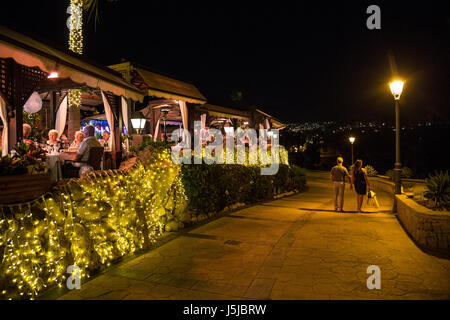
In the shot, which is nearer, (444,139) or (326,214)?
(326,214)

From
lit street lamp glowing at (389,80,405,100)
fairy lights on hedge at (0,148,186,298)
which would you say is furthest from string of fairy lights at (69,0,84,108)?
lit street lamp glowing at (389,80,405,100)

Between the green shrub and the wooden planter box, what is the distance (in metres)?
7.16

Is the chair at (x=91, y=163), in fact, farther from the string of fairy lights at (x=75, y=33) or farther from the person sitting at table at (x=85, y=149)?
the string of fairy lights at (x=75, y=33)

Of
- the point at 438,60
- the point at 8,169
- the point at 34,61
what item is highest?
the point at 438,60

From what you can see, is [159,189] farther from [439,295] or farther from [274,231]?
[439,295]

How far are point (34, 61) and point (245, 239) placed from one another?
491cm

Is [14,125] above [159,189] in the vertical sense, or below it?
above

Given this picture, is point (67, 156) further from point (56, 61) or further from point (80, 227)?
point (80, 227)

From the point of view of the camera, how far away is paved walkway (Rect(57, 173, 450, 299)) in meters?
3.78

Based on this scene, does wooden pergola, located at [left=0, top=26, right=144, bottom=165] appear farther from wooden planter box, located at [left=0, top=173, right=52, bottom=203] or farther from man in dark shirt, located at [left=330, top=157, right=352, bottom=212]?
man in dark shirt, located at [left=330, top=157, right=352, bottom=212]

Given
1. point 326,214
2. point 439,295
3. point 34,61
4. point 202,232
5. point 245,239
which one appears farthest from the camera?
point 326,214

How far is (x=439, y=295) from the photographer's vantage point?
3689mm
